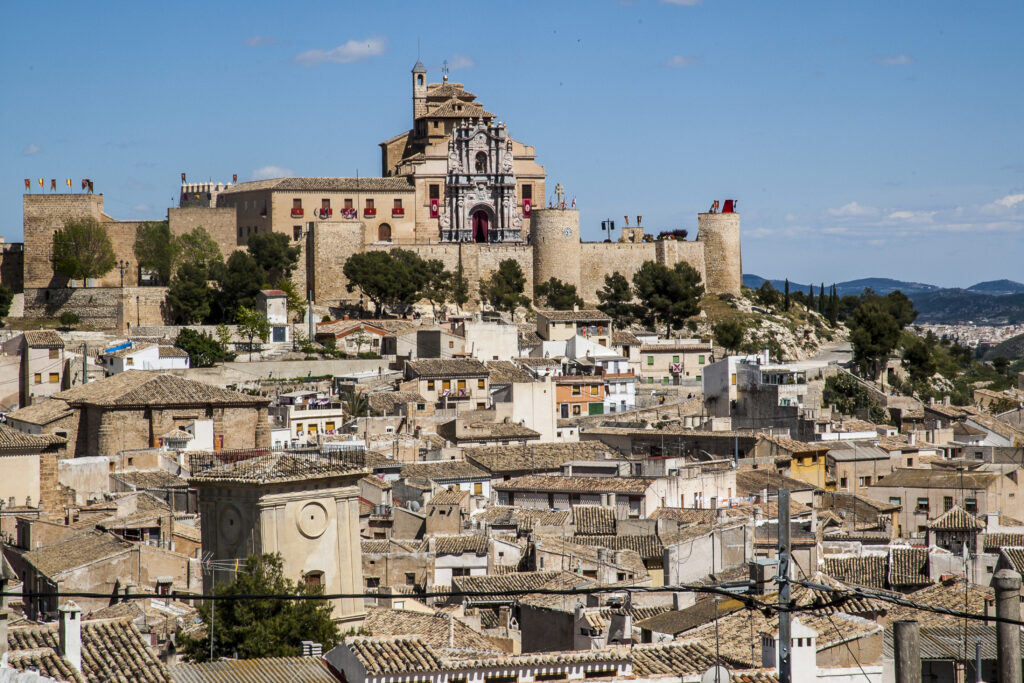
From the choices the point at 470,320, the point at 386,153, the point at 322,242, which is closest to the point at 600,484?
the point at 470,320

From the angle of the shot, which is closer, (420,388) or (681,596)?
(681,596)

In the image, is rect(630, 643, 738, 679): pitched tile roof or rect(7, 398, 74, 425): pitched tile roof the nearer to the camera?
rect(630, 643, 738, 679): pitched tile roof

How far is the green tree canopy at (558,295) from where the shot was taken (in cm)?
7306

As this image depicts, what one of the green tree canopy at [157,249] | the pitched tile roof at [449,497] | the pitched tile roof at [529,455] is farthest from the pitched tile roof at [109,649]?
the green tree canopy at [157,249]

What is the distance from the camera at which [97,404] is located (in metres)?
38.2

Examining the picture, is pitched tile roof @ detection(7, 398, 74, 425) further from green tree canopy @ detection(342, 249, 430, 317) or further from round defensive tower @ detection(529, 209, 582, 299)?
round defensive tower @ detection(529, 209, 582, 299)

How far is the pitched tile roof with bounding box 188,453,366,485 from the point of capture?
17656mm

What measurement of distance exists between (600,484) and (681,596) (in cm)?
1055

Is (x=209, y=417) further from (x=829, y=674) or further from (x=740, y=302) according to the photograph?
(x=740, y=302)

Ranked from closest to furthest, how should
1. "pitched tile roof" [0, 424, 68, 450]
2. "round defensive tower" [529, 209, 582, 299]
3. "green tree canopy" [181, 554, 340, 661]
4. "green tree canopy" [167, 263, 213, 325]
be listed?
"green tree canopy" [181, 554, 340, 661]
"pitched tile roof" [0, 424, 68, 450]
"green tree canopy" [167, 263, 213, 325]
"round defensive tower" [529, 209, 582, 299]

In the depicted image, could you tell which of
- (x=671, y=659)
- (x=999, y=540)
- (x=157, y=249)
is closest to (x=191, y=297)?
(x=157, y=249)

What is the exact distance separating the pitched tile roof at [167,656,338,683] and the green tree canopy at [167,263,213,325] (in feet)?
168

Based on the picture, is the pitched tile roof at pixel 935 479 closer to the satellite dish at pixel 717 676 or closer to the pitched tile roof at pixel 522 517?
the pitched tile roof at pixel 522 517

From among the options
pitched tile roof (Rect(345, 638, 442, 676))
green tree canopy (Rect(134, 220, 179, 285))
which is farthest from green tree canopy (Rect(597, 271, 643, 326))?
pitched tile roof (Rect(345, 638, 442, 676))
